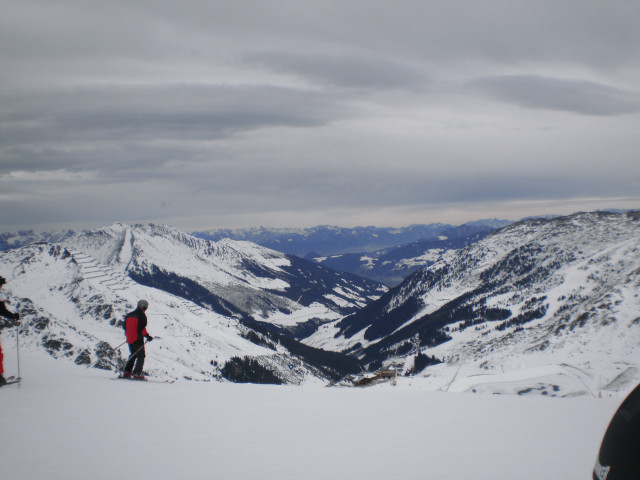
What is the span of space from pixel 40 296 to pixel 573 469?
204713 mm

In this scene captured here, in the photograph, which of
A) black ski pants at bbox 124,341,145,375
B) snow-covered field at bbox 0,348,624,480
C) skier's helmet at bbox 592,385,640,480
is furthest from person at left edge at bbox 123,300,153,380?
skier's helmet at bbox 592,385,640,480

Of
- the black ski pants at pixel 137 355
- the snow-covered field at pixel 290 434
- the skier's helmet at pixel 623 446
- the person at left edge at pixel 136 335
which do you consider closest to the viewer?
the skier's helmet at pixel 623 446

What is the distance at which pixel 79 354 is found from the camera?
11538cm

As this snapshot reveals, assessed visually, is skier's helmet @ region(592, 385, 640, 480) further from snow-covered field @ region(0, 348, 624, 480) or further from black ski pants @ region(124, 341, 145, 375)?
black ski pants @ region(124, 341, 145, 375)

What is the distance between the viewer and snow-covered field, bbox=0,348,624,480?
826 cm

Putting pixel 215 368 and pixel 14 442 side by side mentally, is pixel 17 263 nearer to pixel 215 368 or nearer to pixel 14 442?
pixel 215 368

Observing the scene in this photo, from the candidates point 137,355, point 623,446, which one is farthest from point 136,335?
point 623,446

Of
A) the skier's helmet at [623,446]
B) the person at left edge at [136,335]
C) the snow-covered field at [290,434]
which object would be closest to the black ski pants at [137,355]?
the person at left edge at [136,335]

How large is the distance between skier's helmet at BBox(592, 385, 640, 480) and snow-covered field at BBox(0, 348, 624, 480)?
389 centimetres

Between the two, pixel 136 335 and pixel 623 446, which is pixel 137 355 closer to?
pixel 136 335

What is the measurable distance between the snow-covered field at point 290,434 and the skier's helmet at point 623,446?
3.89 metres

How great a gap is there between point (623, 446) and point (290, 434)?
25.4 ft

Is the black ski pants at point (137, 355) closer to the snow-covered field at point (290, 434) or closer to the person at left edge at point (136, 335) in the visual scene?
the person at left edge at point (136, 335)

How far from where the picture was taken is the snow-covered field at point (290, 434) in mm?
8258
